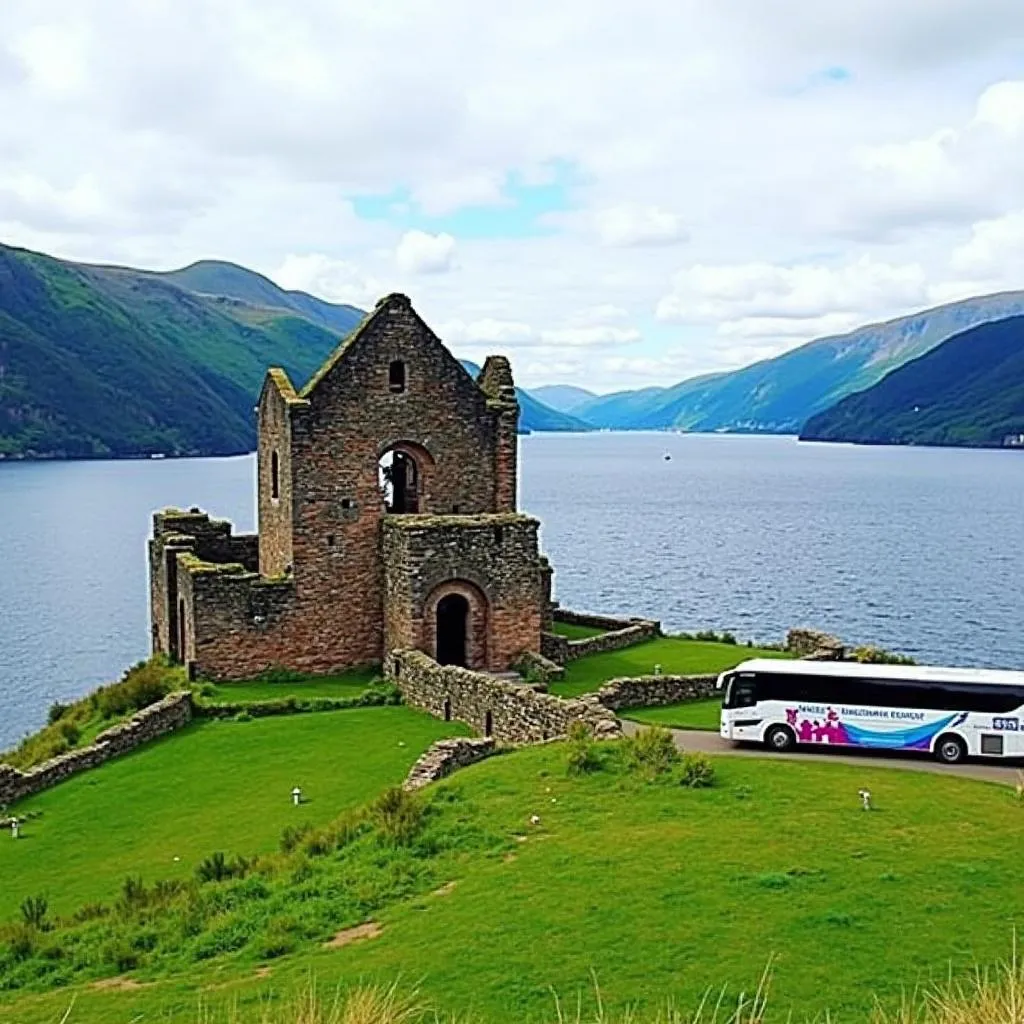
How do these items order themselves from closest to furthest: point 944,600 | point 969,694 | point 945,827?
point 945,827
point 969,694
point 944,600

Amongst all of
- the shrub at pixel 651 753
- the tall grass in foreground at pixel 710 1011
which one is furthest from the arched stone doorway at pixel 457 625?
the tall grass in foreground at pixel 710 1011

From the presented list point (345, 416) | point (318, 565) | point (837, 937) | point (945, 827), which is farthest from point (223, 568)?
point (837, 937)

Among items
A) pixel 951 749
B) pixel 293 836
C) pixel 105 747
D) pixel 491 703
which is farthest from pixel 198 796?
pixel 951 749

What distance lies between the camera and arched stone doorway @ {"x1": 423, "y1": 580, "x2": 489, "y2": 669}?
35.7 meters

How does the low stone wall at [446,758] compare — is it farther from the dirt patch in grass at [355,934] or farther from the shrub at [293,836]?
the dirt patch in grass at [355,934]

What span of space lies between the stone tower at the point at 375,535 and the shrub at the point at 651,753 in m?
14.0

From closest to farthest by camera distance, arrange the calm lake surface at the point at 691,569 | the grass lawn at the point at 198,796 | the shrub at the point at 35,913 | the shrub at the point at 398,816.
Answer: the shrub at the point at 35,913 → the shrub at the point at 398,816 → the grass lawn at the point at 198,796 → the calm lake surface at the point at 691,569

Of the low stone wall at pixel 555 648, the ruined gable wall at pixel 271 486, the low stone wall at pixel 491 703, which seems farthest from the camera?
the low stone wall at pixel 555 648

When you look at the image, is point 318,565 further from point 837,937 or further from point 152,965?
point 837,937

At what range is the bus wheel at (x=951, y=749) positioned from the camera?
24609 mm

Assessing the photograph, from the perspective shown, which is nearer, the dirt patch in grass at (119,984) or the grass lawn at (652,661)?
the dirt patch in grass at (119,984)

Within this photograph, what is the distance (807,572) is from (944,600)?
16175 mm

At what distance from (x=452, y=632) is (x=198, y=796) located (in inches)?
476

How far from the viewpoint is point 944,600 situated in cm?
8531
